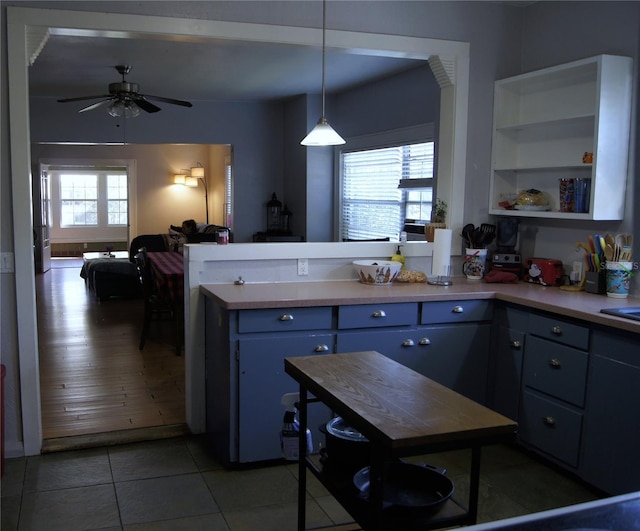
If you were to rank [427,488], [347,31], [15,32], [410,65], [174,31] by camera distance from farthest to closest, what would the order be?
[410,65]
[347,31]
[174,31]
[15,32]
[427,488]

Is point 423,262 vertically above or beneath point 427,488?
above

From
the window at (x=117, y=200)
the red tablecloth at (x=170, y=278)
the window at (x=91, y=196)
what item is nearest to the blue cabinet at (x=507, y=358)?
the red tablecloth at (x=170, y=278)

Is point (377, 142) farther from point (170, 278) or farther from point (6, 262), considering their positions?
point (6, 262)

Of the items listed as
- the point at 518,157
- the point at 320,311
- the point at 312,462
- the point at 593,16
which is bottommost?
the point at 312,462

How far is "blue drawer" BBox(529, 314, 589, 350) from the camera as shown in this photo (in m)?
3.07

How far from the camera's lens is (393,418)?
169 cm

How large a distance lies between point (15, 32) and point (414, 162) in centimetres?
396

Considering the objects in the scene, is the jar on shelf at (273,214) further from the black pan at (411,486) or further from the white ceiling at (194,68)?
the black pan at (411,486)

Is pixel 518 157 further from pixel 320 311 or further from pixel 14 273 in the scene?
pixel 14 273

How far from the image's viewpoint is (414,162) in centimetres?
A: 635

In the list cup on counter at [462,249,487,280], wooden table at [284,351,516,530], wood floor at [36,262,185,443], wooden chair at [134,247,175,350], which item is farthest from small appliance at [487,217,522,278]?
wooden chair at [134,247,175,350]

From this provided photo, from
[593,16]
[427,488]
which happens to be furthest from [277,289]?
[593,16]

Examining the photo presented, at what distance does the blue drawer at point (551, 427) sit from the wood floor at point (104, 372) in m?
1.95

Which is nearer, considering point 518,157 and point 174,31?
point 174,31
